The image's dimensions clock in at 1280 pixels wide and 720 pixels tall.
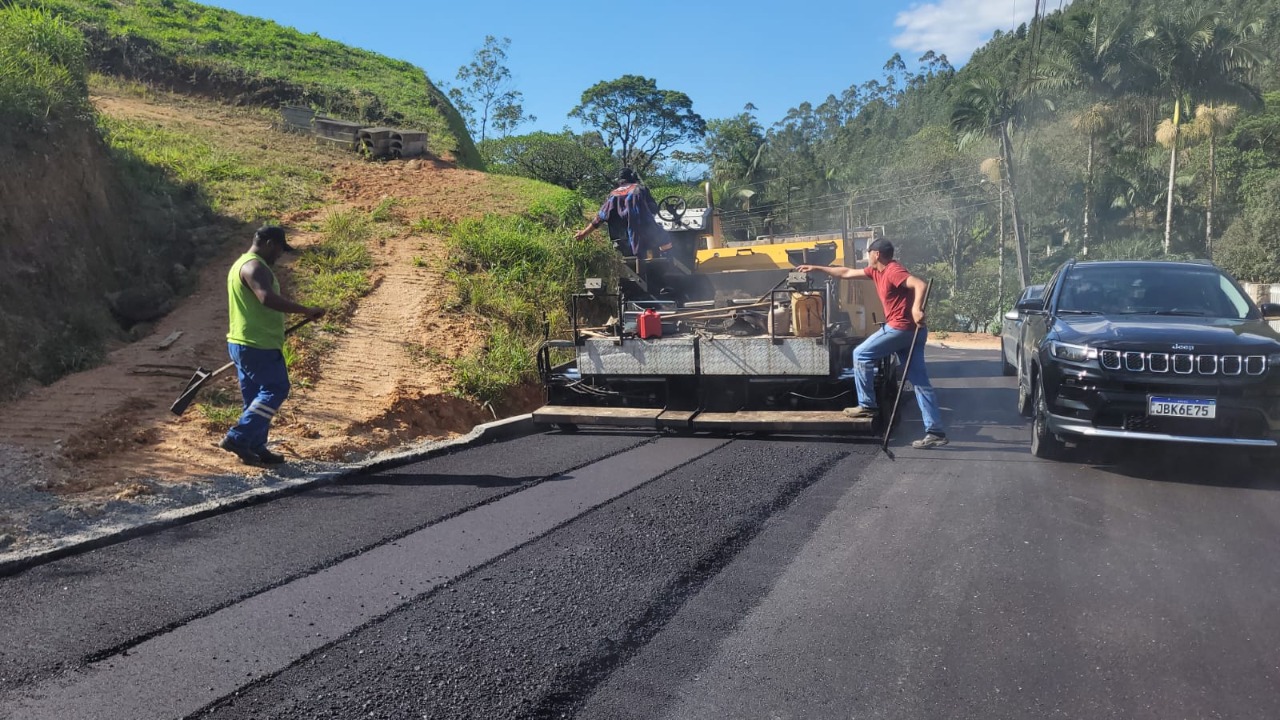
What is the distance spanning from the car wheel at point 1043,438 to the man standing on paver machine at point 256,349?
563 cm

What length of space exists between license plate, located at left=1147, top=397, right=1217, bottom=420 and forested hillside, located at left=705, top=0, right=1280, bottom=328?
21273 millimetres

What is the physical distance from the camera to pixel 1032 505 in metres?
5.66

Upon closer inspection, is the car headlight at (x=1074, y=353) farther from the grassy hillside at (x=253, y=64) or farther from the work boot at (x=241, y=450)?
the grassy hillside at (x=253, y=64)

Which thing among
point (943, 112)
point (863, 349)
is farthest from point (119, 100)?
point (943, 112)

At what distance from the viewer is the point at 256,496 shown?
581 centimetres

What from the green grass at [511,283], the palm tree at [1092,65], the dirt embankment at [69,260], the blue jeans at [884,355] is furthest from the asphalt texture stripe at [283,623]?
the palm tree at [1092,65]

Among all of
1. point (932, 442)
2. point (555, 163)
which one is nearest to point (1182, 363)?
point (932, 442)

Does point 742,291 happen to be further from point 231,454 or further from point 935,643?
point 935,643

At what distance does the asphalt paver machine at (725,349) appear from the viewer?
7898mm

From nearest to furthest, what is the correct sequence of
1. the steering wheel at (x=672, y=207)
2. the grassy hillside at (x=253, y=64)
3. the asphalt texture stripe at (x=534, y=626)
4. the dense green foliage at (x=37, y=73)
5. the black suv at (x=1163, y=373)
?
1. the asphalt texture stripe at (x=534, y=626)
2. the black suv at (x=1163, y=373)
3. the dense green foliage at (x=37, y=73)
4. the steering wheel at (x=672, y=207)
5. the grassy hillside at (x=253, y=64)

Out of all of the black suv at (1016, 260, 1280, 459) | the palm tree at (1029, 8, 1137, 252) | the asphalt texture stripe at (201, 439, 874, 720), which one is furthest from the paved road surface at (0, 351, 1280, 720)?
the palm tree at (1029, 8, 1137, 252)

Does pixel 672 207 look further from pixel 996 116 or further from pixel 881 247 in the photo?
pixel 996 116

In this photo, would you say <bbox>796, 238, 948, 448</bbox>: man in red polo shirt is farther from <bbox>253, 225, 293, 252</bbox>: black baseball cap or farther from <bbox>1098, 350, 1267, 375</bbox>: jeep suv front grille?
<bbox>253, 225, 293, 252</bbox>: black baseball cap

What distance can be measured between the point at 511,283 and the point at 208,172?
5665mm
